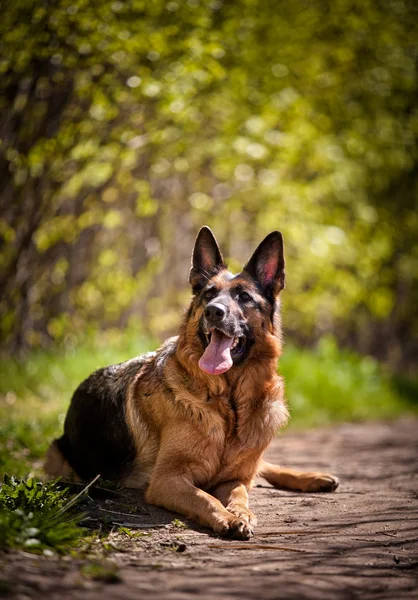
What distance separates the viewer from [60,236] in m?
10.1

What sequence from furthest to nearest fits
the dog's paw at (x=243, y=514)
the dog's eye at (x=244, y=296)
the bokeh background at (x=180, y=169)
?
the bokeh background at (x=180, y=169) → the dog's eye at (x=244, y=296) → the dog's paw at (x=243, y=514)

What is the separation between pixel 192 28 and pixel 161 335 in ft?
21.7

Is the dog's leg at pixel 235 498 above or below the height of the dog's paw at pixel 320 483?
above

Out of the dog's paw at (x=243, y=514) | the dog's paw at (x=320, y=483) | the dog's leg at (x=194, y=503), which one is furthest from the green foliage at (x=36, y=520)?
the dog's paw at (x=320, y=483)

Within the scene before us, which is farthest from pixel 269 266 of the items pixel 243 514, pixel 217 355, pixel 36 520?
pixel 36 520

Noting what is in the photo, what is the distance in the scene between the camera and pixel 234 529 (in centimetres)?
400

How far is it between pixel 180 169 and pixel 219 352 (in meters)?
6.71

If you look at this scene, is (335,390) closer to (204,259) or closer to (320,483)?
(320,483)

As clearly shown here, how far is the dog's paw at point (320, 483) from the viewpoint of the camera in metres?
5.46

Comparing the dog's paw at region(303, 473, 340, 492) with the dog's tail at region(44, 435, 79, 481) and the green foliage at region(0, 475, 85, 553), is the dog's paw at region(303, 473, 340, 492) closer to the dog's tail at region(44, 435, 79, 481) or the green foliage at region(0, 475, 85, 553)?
the dog's tail at region(44, 435, 79, 481)

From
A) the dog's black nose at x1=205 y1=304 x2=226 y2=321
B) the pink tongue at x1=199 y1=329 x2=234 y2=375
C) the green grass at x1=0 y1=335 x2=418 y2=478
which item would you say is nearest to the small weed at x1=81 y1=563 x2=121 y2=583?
the pink tongue at x1=199 y1=329 x2=234 y2=375

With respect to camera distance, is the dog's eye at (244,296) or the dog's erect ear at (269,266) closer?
the dog's eye at (244,296)

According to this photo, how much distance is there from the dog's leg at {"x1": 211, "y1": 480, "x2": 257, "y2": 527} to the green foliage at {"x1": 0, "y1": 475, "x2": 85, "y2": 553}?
3.30ft

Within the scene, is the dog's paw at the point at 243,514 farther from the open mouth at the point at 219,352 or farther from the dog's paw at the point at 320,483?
the dog's paw at the point at 320,483
